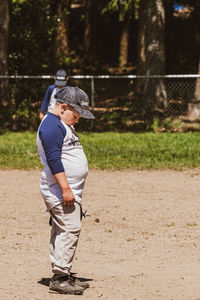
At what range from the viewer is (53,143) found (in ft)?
15.9

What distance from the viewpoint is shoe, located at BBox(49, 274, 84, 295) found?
514cm

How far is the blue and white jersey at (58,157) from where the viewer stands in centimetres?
484

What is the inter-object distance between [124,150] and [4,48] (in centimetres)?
576

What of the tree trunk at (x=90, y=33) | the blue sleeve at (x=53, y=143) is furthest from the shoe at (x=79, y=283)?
the tree trunk at (x=90, y=33)

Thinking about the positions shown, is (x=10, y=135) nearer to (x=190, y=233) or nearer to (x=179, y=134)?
(x=179, y=134)

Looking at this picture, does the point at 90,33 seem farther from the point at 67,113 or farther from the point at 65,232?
the point at 65,232

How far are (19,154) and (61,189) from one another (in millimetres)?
8558

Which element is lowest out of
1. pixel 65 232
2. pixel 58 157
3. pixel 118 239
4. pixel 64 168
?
pixel 118 239

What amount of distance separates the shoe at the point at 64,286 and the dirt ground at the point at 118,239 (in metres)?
0.06


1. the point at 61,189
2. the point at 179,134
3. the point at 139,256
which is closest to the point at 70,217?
the point at 61,189

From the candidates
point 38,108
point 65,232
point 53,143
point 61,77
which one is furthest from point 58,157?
point 38,108

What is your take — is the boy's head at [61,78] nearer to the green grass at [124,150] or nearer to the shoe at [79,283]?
the green grass at [124,150]

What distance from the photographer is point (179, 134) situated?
1639 cm

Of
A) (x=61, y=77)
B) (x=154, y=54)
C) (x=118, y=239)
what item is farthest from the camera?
(x=154, y=54)
